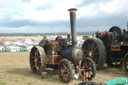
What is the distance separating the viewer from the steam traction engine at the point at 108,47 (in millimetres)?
8469

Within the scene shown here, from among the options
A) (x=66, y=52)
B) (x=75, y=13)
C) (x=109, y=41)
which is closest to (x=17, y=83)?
(x=66, y=52)

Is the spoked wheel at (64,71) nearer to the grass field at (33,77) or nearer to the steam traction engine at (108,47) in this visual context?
the grass field at (33,77)

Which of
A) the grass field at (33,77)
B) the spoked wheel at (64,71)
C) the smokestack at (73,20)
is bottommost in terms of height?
the grass field at (33,77)

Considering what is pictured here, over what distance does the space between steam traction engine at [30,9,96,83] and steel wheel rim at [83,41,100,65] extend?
7.63 ft

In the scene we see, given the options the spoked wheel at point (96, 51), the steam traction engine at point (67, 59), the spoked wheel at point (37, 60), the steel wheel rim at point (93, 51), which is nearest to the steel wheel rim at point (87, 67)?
the steam traction engine at point (67, 59)

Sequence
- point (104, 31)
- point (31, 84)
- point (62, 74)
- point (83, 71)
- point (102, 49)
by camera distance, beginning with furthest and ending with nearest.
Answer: point (104, 31) → point (102, 49) → point (83, 71) → point (62, 74) → point (31, 84)

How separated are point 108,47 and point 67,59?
3.56m

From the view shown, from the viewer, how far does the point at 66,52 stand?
258 inches

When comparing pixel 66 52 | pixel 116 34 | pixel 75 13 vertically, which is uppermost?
pixel 75 13

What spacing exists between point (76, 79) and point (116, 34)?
3.75 m

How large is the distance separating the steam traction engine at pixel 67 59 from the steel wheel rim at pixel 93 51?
2.33 metres

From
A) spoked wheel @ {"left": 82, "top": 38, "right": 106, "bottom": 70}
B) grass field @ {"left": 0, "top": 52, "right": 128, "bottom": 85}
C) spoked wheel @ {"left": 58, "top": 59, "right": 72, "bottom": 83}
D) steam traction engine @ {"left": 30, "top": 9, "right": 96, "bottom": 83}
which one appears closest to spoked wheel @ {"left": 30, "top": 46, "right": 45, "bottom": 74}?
steam traction engine @ {"left": 30, "top": 9, "right": 96, "bottom": 83}

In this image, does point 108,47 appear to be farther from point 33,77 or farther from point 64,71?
point 33,77

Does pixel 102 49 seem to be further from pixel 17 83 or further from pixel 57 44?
pixel 17 83
